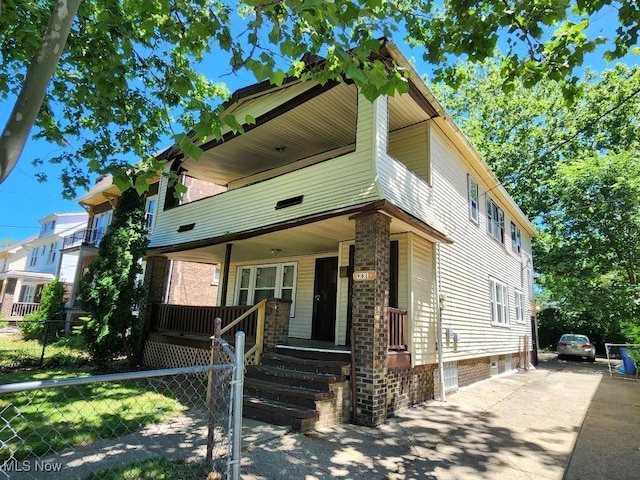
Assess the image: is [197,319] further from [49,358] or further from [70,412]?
[49,358]

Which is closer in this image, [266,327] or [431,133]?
[266,327]

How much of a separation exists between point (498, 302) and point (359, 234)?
9976mm

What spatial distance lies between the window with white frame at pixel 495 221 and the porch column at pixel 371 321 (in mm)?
8682

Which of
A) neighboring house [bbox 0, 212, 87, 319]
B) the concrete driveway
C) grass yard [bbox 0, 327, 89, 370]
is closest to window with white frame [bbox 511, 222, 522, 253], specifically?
the concrete driveway

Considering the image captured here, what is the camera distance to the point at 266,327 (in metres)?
8.83

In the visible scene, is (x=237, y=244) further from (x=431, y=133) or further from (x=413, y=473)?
(x=413, y=473)

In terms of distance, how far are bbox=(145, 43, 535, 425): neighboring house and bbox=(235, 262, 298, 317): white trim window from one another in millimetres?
65

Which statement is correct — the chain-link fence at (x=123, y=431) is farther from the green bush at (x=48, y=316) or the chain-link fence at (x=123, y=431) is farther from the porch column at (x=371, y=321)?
the green bush at (x=48, y=316)

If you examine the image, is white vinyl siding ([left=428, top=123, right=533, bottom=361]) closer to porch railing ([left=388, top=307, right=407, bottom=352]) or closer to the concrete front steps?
porch railing ([left=388, top=307, right=407, bottom=352])

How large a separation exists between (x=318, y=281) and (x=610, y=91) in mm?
25327

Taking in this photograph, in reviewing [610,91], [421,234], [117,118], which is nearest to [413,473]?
[421,234]

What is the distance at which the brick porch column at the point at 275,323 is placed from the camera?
28.9 ft

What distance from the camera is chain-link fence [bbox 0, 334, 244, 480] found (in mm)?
3746

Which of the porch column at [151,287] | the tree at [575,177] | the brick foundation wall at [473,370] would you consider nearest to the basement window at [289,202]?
the porch column at [151,287]
